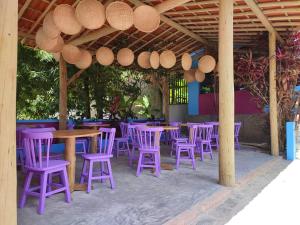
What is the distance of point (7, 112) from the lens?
1877 millimetres

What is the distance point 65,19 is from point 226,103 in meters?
2.70

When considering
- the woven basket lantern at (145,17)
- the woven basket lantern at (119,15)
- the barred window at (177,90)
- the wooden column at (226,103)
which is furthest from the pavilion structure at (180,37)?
the barred window at (177,90)

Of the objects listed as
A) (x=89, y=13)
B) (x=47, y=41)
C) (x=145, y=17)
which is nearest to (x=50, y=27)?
(x=47, y=41)

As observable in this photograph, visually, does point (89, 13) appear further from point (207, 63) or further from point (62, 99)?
point (207, 63)

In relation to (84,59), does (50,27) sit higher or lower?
higher

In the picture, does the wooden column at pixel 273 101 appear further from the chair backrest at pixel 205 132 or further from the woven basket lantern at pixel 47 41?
the woven basket lantern at pixel 47 41

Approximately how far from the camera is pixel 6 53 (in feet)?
6.19

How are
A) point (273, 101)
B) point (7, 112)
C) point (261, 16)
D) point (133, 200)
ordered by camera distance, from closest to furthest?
1. point (7, 112)
2. point (133, 200)
3. point (261, 16)
4. point (273, 101)

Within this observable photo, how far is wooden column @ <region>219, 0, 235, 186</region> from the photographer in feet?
14.6

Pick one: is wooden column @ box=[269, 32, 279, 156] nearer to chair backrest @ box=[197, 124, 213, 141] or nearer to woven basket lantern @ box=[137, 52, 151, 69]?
chair backrest @ box=[197, 124, 213, 141]

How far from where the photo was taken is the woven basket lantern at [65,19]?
450 cm

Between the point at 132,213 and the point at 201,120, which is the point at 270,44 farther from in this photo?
the point at 132,213

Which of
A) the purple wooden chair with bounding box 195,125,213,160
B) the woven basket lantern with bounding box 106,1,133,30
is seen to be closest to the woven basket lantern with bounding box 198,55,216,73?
the purple wooden chair with bounding box 195,125,213,160

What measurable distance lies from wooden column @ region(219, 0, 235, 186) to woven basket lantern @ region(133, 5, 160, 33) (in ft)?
3.68
